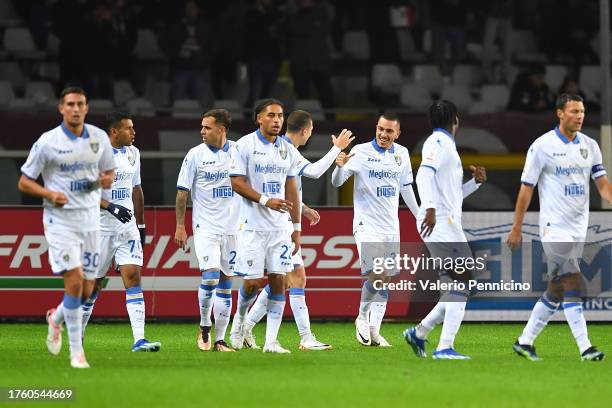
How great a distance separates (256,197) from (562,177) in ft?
9.29

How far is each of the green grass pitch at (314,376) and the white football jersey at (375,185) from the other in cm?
133

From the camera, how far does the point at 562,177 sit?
40.2ft

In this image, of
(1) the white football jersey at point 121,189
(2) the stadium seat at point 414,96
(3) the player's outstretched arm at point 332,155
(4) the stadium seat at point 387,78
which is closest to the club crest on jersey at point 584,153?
(3) the player's outstretched arm at point 332,155

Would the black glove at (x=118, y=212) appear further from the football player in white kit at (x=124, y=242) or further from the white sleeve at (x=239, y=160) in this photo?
the white sleeve at (x=239, y=160)

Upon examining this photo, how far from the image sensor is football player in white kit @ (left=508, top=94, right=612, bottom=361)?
1223 cm

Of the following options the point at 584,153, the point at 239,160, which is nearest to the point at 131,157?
the point at 239,160

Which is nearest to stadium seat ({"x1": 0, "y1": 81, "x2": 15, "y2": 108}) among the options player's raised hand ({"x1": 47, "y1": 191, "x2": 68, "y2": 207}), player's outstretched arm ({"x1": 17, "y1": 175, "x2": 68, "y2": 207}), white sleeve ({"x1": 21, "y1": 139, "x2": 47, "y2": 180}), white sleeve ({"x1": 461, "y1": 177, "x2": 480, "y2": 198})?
white sleeve ({"x1": 21, "y1": 139, "x2": 47, "y2": 180})

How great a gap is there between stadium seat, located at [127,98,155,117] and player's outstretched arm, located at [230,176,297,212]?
8350 millimetres

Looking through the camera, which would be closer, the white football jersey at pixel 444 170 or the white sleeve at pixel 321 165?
the white football jersey at pixel 444 170

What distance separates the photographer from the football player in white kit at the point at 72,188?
11.3 meters

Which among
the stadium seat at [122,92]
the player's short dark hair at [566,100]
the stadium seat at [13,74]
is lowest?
the player's short dark hair at [566,100]

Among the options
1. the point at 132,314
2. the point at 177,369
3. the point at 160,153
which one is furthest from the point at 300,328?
the point at 160,153

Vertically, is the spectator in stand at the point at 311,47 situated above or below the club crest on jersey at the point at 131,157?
above

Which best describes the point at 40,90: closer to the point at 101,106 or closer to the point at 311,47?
the point at 101,106
